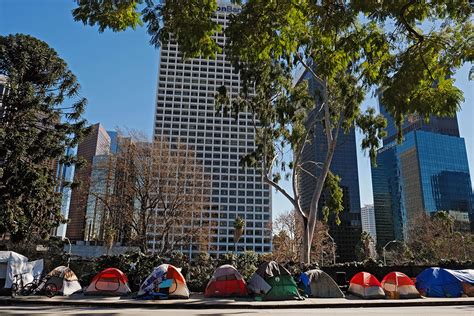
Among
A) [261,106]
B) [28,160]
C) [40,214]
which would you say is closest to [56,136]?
[28,160]

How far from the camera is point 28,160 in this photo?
2375 cm

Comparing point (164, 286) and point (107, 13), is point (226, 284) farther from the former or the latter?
point (107, 13)

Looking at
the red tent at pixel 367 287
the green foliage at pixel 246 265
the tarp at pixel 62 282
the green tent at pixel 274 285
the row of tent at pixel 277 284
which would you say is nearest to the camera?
the green tent at pixel 274 285

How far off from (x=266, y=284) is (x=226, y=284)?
6.45ft

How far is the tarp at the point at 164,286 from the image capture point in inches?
635

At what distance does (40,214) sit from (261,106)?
54.5 feet

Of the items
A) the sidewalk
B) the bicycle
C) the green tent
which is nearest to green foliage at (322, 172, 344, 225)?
the green tent

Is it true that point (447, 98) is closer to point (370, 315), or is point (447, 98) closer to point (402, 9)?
point (402, 9)

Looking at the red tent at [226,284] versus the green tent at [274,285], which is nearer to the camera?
the green tent at [274,285]

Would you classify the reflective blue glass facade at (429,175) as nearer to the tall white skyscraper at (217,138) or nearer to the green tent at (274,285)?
the tall white skyscraper at (217,138)

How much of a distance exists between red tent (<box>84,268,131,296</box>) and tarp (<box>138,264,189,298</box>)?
1.48m

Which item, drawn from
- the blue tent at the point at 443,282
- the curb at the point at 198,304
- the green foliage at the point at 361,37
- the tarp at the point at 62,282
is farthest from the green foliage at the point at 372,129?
the tarp at the point at 62,282

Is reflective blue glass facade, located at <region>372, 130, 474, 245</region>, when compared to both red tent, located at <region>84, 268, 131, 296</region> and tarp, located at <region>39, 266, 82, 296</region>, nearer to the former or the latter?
red tent, located at <region>84, 268, 131, 296</region>

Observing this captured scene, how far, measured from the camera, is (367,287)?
17.3m
